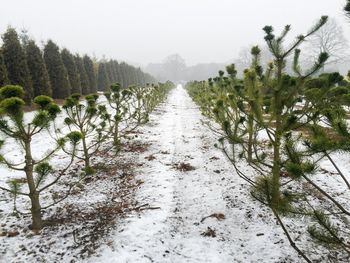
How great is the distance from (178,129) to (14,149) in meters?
5.88

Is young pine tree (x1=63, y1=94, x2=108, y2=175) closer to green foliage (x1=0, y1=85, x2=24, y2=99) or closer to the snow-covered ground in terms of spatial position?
the snow-covered ground

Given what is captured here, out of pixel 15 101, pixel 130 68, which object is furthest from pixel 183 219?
pixel 130 68

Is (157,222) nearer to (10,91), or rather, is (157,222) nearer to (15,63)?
(10,91)

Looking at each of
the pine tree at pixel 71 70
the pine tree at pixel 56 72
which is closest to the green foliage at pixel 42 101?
the pine tree at pixel 56 72

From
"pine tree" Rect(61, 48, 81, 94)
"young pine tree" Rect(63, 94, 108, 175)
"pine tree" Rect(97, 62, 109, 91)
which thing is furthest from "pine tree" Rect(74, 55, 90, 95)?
"young pine tree" Rect(63, 94, 108, 175)

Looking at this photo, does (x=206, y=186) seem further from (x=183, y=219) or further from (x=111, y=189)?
(x=111, y=189)

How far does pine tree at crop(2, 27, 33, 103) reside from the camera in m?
15.4

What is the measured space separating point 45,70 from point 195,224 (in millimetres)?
16509

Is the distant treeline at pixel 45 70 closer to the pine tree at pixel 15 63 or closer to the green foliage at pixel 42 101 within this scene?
the pine tree at pixel 15 63

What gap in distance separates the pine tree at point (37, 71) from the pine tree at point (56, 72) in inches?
86.7

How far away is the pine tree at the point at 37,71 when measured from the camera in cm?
1734

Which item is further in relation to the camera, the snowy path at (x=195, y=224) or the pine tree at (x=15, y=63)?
the pine tree at (x=15, y=63)

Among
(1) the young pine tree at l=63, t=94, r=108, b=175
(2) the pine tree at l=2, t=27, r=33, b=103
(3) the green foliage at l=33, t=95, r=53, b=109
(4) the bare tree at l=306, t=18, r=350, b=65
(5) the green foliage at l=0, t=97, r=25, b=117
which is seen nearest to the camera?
(5) the green foliage at l=0, t=97, r=25, b=117

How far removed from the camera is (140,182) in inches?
229
